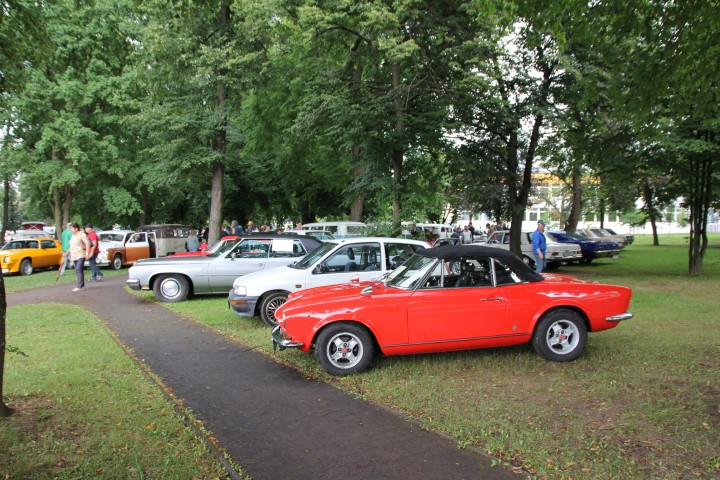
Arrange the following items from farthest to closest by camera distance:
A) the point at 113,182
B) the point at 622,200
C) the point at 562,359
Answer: the point at 622,200
the point at 113,182
the point at 562,359

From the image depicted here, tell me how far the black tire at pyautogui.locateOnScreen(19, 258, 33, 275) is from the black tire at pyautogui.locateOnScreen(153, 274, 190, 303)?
40.4ft

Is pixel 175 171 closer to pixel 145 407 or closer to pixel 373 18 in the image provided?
pixel 373 18

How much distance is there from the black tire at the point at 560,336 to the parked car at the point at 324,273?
3.02m

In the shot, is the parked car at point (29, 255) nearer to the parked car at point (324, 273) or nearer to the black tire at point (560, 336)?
the parked car at point (324, 273)

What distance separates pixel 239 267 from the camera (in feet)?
38.6

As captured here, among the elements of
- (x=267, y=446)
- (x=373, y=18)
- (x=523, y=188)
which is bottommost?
A: (x=267, y=446)

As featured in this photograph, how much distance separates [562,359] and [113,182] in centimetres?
2920

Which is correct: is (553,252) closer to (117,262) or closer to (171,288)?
(171,288)

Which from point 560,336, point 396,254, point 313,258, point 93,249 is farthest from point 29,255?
point 560,336

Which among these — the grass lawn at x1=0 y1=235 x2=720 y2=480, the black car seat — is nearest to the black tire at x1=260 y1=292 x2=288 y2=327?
the grass lawn at x1=0 y1=235 x2=720 y2=480

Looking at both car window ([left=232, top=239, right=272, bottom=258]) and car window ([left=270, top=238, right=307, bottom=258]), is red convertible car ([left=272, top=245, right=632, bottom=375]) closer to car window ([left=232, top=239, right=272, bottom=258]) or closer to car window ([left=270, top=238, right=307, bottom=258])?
car window ([left=270, top=238, right=307, bottom=258])

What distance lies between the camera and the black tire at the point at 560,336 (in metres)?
6.45

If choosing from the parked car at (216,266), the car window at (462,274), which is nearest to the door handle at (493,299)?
the car window at (462,274)

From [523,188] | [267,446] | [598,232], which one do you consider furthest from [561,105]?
[598,232]
